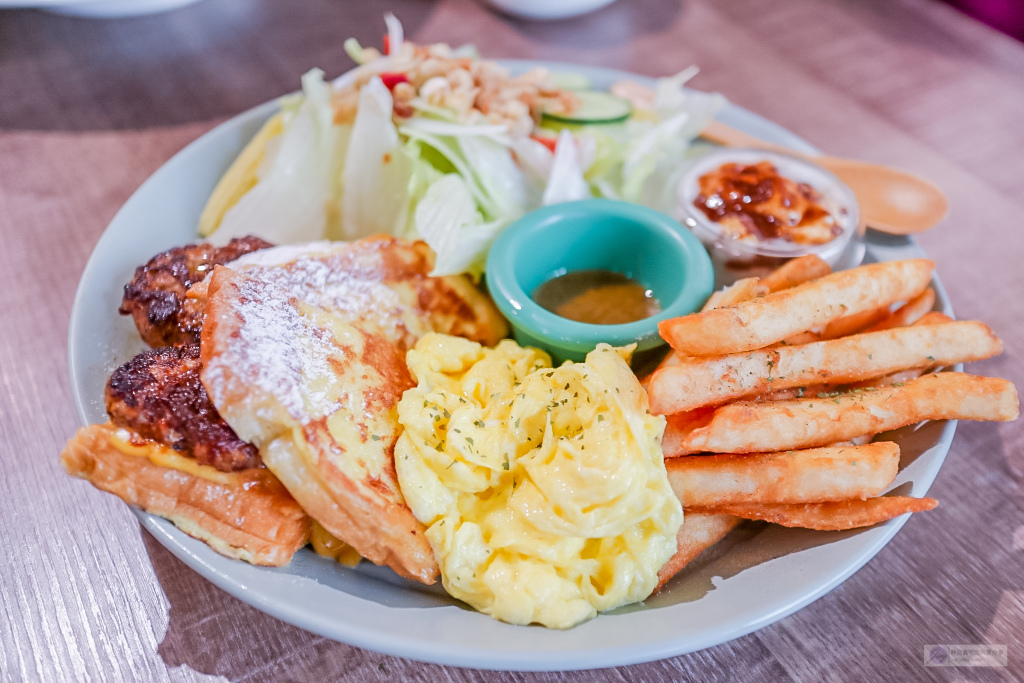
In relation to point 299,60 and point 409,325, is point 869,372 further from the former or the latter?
point 299,60

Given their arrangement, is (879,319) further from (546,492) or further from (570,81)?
(570,81)

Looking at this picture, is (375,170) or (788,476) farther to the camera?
(375,170)

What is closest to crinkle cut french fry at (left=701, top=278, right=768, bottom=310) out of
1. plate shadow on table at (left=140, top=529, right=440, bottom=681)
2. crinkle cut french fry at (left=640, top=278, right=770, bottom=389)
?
crinkle cut french fry at (left=640, top=278, right=770, bottom=389)

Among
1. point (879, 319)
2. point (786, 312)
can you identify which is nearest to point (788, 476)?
point (786, 312)

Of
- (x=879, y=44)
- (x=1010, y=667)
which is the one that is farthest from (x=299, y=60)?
(x=1010, y=667)

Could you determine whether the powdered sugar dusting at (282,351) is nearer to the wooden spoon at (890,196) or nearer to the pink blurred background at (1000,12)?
the wooden spoon at (890,196)

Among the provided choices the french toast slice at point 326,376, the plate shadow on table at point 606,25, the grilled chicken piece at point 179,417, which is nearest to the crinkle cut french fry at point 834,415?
the french toast slice at point 326,376
